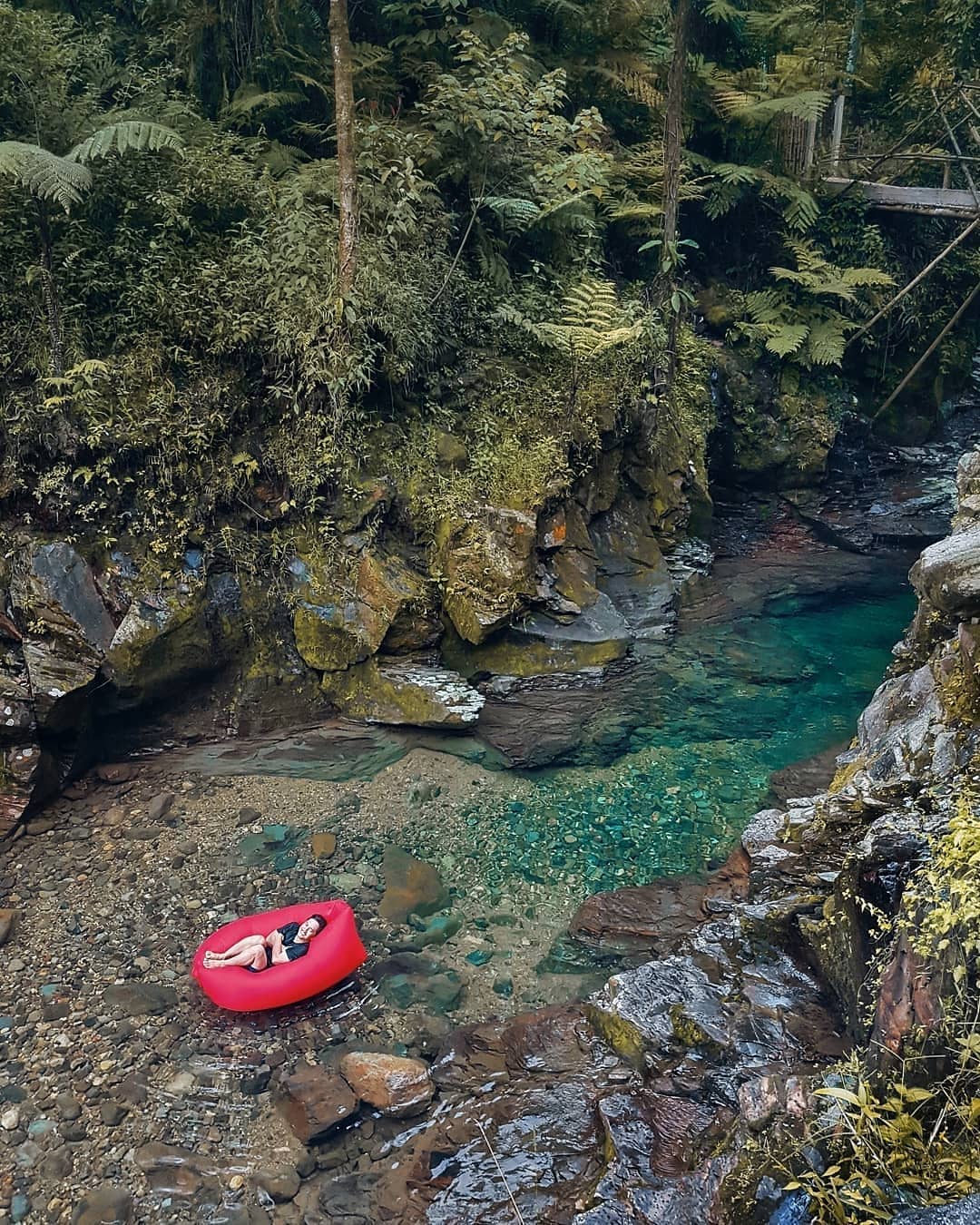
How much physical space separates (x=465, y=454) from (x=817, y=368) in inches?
291

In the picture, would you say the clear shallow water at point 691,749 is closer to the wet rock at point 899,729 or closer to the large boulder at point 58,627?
the wet rock at point 899,729

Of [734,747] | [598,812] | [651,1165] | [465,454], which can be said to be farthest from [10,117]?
[651,1165]

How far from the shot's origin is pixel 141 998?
5516mm

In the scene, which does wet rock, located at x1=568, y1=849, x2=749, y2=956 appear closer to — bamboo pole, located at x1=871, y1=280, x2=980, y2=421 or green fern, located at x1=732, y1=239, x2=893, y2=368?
green fern, located at x1=732, y1=239, x2=893, y2=368

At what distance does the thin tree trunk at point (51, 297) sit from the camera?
7.31 m

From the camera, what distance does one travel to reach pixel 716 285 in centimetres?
1320

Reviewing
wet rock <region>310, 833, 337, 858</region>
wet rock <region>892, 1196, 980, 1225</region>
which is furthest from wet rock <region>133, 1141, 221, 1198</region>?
wet rock <region>892, 1196, 980, 1225</region>

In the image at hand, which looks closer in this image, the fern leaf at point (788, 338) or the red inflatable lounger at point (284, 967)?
the red inflatable lounger at point (284, 967)

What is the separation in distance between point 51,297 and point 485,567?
192 inches

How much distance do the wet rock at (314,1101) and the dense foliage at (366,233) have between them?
5.26m

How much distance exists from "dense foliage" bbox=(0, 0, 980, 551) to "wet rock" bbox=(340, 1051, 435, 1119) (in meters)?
5.36

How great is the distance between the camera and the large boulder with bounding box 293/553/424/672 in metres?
8.30

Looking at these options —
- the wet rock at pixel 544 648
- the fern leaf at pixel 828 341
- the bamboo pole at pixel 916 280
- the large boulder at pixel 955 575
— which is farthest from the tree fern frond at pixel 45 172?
the bamboo pole at pixel 916 280

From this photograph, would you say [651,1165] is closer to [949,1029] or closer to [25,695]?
[949,1029]
